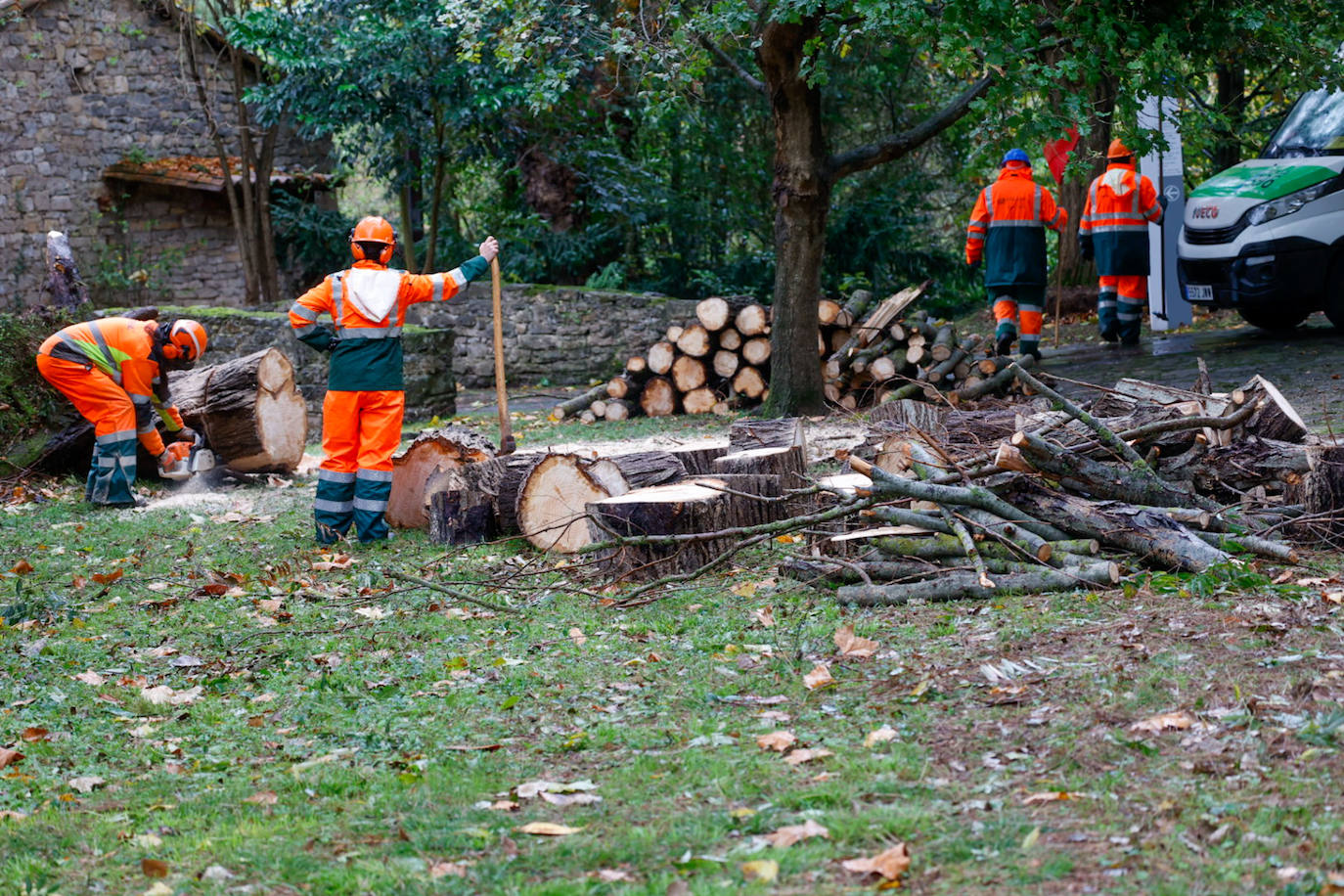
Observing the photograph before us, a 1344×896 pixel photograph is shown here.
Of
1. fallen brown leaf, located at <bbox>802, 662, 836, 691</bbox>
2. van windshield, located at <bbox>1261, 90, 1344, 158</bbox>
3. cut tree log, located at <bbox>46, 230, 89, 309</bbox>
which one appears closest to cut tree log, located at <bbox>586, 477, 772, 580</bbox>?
fallen brown leaf, located at <bbox>802, 662, 836, 691</bbox>

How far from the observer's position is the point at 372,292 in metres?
7.86

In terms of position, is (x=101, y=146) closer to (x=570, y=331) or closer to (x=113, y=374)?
(x=570, y=331)

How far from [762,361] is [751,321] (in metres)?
0.44

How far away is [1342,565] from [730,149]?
627 inches

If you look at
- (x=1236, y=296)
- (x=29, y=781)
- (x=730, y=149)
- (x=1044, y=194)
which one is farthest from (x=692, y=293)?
(x=29, y=781)

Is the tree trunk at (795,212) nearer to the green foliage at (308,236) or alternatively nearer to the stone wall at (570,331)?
the stone wall at (570,331)

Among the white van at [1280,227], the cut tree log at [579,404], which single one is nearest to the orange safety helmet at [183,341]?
the cut tree log at [579,404]

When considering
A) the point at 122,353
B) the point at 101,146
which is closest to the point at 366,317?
the point at 122,353

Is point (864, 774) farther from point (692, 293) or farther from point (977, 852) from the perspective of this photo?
point (692, 293)

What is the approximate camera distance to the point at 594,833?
3.23 meters

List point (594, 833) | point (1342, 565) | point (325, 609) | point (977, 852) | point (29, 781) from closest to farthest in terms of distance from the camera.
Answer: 1. point (977, 852)
2. point (594, 833)
3. point (29, 781)
4. point (1342, 565)
5. point (325, 609)

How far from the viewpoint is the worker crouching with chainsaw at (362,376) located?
783 centimetres

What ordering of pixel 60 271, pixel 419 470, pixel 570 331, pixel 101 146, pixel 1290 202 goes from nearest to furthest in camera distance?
pixel 419 470 < pixel 1290 202 < pixel 60 271 < pixel 570 331 < pixel 101 146

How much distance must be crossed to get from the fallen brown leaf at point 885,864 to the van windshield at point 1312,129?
11.9 metres
